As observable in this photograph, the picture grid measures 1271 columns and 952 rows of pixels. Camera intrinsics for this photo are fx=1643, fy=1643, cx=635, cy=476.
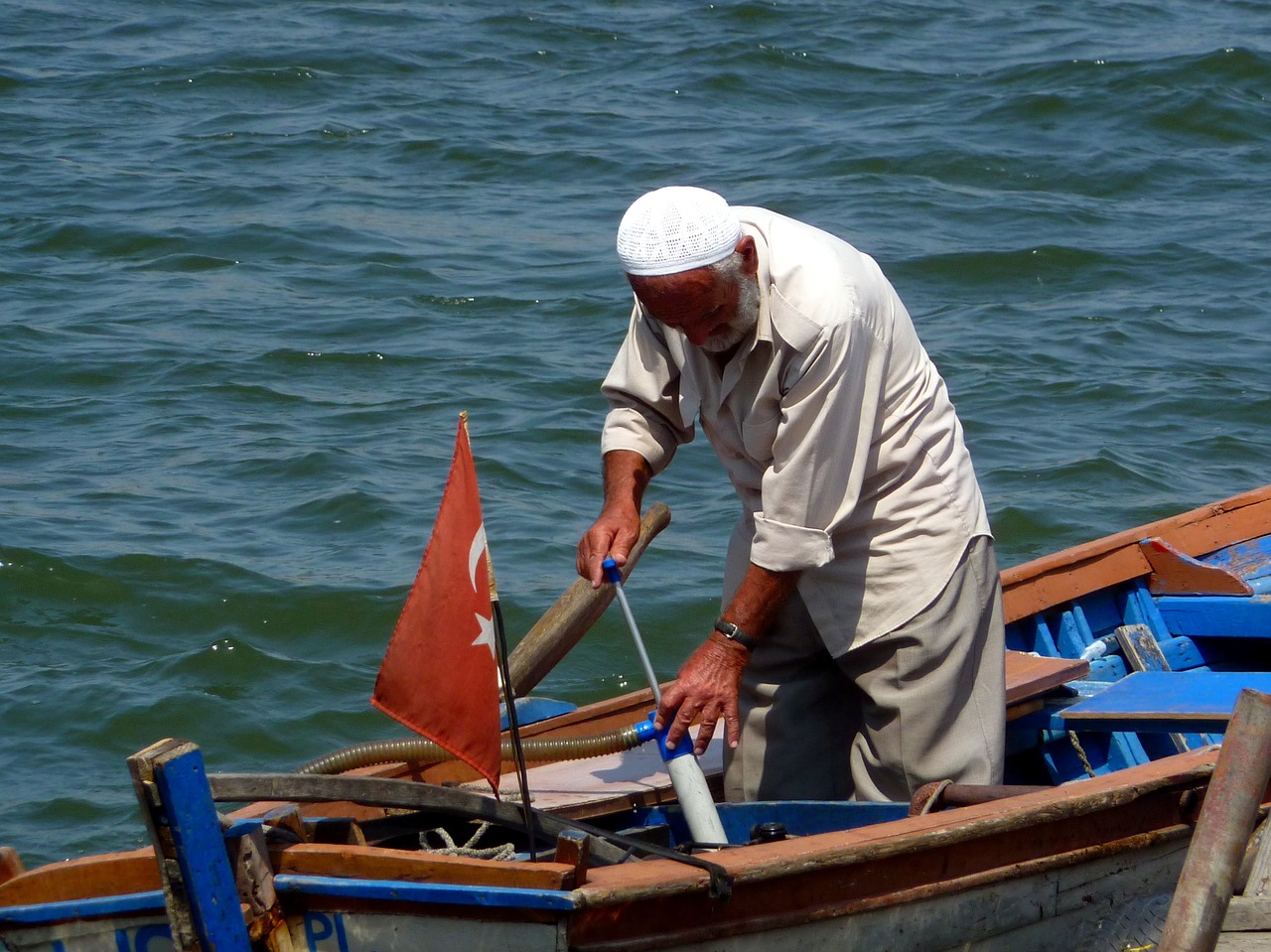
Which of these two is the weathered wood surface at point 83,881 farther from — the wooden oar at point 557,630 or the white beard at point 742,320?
the wooden oar at point 557,630

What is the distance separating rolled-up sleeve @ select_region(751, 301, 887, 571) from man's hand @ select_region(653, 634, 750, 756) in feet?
0.64

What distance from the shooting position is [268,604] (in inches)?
271

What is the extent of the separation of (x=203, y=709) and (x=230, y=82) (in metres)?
8.72

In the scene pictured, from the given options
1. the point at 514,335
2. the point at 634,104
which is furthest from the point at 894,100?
the point at 514,335

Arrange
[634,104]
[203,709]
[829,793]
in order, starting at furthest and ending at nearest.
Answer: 1. [634,104]
2. [203,709]
3. [829,793]

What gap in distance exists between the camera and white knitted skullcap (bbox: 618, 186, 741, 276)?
306 cm

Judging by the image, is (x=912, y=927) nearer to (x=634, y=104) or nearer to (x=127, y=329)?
(x=127, y=329)

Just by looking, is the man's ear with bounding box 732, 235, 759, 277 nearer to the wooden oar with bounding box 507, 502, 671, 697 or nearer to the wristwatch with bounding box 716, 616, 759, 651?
the wristwatch with bounding box 716, 616, 759, 651

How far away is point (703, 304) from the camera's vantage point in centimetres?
312

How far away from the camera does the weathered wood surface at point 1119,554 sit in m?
A: 5.10

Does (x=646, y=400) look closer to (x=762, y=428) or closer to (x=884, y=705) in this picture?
Result: (x=762, y=428)

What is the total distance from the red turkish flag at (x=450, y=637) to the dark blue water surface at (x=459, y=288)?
281 centimetres

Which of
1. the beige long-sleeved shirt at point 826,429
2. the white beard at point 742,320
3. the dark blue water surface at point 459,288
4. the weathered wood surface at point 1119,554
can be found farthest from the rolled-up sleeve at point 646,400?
the dark blue water surface at point 459,288

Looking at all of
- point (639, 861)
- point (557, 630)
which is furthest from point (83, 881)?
point (557, 630)
